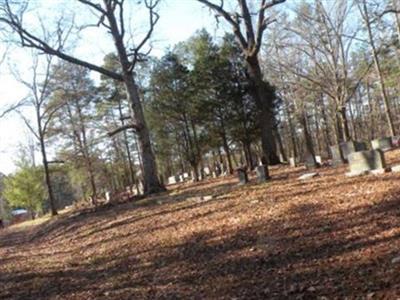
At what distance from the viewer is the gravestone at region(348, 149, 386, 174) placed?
35.6 ft

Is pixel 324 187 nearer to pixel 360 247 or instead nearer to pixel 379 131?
pixel 360 247

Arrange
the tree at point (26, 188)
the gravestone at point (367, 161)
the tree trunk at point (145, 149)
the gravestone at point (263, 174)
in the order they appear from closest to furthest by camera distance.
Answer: the gravestone at point (367, 161), the gravestone at point (263, 174), the tree trunk at point (145, 149), the tree at point (26, 188)

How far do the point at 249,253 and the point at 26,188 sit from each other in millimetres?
44289

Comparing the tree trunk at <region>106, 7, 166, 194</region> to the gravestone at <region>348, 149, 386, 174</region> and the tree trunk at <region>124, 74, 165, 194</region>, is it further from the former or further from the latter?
the gravestone at <region>348, 149, 386, 174</region>

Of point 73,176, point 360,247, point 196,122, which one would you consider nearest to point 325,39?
point 196,122

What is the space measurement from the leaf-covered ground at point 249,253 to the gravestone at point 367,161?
1.54 feet

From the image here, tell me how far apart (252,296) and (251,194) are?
6.69m

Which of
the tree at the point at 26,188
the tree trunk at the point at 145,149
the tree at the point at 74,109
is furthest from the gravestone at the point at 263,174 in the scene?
the tree at the point at 26,188

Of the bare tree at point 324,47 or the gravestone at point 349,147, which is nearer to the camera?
the gravestone at point 349,147

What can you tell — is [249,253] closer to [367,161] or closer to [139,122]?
[367,161]

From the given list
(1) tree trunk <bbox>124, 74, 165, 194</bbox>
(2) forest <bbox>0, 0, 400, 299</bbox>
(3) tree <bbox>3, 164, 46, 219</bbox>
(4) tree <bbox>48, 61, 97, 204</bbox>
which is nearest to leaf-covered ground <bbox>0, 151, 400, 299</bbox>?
(2) forest <bbox>0, 0, 400, 299</bbox>

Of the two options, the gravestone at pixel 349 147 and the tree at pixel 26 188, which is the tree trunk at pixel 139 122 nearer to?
the gravestone at pixel 349 147

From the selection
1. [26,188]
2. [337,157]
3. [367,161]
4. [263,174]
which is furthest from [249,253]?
[26,188]

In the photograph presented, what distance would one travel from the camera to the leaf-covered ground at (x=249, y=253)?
18.0ft
